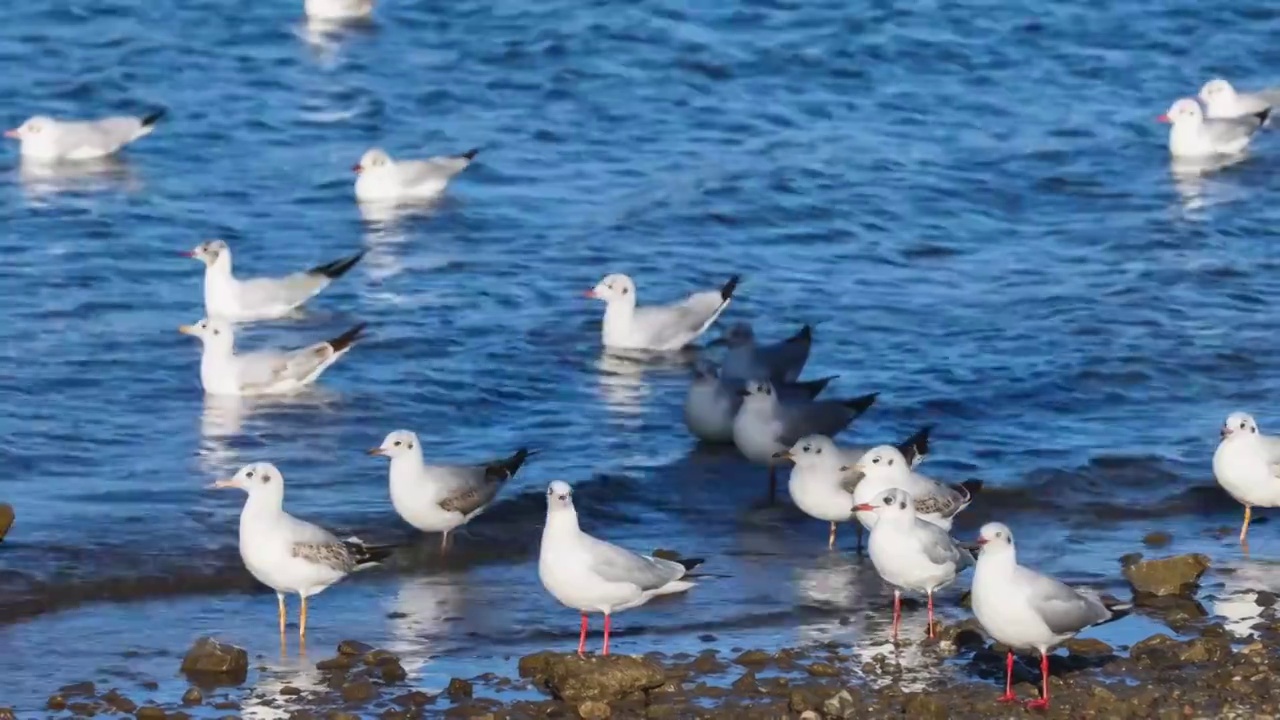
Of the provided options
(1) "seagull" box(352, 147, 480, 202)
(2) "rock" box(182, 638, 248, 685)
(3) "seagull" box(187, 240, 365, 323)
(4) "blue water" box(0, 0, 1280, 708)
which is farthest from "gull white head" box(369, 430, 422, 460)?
(1) "seagull" box(352, 147, 480, 202)

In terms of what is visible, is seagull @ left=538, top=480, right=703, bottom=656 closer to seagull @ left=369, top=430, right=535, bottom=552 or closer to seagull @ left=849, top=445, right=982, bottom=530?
seagull @ left=849, top=445, right=982, bottom=530

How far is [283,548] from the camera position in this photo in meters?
10.6

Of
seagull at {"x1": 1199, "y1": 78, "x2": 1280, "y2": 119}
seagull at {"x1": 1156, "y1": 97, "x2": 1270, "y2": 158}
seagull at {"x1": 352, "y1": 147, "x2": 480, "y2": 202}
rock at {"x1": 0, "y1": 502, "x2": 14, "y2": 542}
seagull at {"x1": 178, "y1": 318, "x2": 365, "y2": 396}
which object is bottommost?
rock at {"x1": 0, "y1": 502, "x2": 14, "y2": 542}

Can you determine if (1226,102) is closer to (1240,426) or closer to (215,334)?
(1240,426)

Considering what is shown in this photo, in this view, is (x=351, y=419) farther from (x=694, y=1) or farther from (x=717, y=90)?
(x=694, y=1)

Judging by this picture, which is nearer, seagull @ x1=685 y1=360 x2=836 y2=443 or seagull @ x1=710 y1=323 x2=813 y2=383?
seagull @ x1=685 y1=360 x2=836 y2=443

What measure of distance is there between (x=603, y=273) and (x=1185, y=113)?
23.6 ft

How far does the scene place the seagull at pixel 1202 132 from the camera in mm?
22734

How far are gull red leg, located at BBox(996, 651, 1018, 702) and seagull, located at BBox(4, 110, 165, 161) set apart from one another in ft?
46.3

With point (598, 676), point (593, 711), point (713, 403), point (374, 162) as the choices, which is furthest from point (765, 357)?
point (593, 711)

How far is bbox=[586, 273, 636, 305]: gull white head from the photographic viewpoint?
1698 cm

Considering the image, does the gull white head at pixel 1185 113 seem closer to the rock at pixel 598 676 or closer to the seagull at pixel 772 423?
the seagull at pixel 772 423

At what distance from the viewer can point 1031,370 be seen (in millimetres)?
15984

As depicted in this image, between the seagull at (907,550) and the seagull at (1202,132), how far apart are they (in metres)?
13.0
